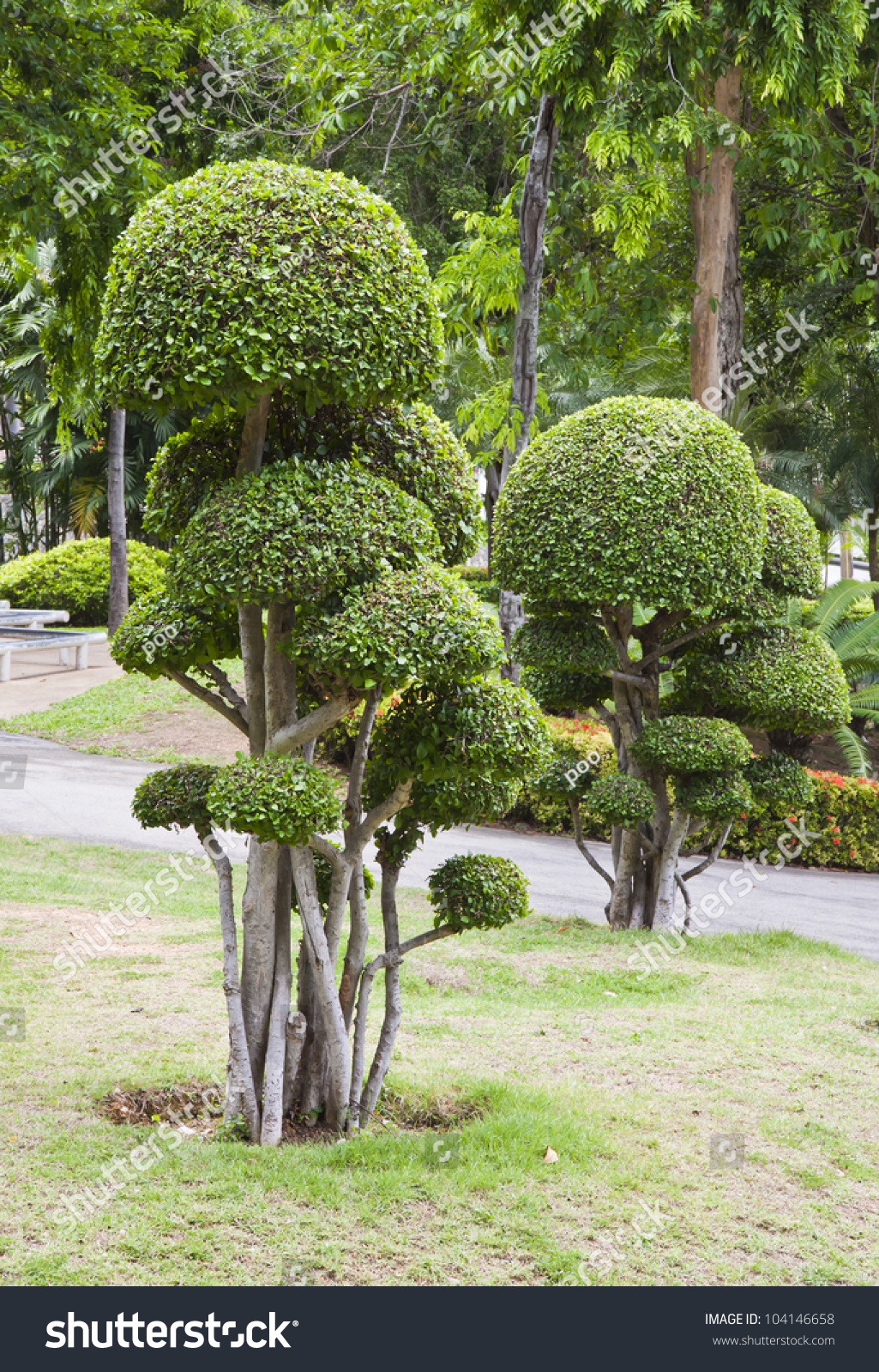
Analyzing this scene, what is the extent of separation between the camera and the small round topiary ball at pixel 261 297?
3.87 metres

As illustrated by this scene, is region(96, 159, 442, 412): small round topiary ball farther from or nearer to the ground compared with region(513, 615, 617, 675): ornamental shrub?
farther from the ground

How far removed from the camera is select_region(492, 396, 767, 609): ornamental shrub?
286 inches

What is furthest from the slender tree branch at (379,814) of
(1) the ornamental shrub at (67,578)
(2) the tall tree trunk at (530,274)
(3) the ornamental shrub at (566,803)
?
(1) the ornamental shrub at (67,578)

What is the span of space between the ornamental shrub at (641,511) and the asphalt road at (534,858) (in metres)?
3.42

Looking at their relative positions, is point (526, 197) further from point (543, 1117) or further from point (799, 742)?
point (543, 1117)

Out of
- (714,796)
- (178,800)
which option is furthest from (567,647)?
(178,800)

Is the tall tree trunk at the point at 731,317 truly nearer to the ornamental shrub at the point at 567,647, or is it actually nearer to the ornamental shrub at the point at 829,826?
the ornamental shrub at the point at 829,826

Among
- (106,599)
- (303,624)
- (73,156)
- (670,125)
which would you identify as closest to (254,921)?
(303,624)

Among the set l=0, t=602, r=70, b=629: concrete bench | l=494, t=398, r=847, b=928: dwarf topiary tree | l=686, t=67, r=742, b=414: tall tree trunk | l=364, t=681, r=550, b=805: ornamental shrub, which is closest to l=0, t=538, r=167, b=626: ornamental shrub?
l=0, t=602, r=70, b=629: concrete bench

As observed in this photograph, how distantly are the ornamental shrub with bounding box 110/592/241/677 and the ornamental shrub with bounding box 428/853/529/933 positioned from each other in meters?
1.38

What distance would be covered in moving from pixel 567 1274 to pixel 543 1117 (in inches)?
43.7

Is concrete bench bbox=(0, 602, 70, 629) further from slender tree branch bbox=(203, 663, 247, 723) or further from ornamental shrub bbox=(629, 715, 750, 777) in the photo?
slender tree branch bbox=(203, 663, 247, 723)

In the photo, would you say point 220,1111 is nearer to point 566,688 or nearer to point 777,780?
point 566,688

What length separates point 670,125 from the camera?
8.45 metres
